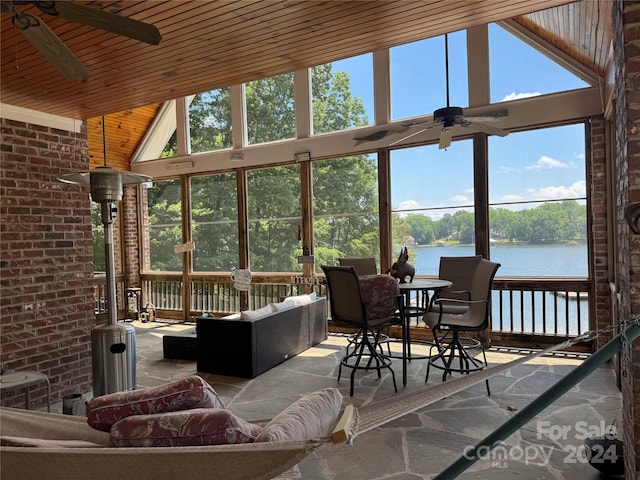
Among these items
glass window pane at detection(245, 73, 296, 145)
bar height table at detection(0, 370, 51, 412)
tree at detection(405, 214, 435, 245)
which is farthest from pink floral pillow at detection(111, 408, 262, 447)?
glass window pane at detection(245, 73, 296, 145)

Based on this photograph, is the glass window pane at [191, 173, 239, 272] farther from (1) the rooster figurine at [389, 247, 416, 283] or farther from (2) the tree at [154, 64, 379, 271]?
(1) the rooster figurine at [389, 247, 416, 283]

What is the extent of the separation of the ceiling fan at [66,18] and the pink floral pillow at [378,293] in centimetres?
263

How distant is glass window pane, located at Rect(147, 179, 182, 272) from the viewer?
7730 millimetres

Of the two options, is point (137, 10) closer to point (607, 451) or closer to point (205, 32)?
point (205, 32)

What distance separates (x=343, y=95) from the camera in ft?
A: 20.8

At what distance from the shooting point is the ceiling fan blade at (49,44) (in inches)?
61.4

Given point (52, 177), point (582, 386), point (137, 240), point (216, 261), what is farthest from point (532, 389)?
point (137, 240)

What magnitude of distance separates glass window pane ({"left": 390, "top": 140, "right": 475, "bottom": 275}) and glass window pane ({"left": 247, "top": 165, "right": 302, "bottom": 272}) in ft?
5.25

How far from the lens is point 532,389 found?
3678mm

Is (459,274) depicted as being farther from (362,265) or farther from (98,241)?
(98,241)

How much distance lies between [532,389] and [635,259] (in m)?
2.26

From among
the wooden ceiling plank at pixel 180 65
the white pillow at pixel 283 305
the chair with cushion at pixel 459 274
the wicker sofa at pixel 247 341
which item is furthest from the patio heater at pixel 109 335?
the chair with cushion at pixel 459 274

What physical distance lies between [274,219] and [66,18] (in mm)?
5236

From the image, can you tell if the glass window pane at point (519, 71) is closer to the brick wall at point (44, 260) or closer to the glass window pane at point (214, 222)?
the glass window pane at point (214, 222)
